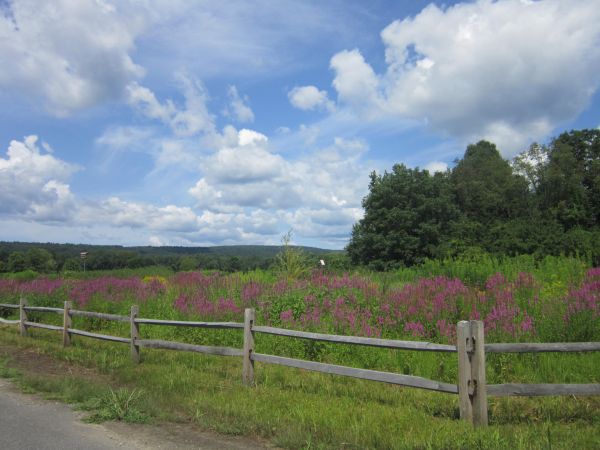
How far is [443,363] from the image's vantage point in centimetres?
741

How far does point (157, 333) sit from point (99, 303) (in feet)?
15.2

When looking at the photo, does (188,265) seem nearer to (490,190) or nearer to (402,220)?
(402,220)

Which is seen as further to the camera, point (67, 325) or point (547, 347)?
point (67, 325)

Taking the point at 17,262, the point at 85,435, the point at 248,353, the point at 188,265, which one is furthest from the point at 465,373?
the point at 17,262

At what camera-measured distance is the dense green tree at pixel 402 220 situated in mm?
39000

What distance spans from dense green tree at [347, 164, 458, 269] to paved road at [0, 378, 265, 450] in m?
33.7

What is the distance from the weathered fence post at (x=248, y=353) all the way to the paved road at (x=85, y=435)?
1958 mm

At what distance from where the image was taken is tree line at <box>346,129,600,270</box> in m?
34.6

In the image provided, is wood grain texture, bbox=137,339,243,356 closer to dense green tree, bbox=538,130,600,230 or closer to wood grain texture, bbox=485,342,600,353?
wood grain texture, bbox=485,342,600,353

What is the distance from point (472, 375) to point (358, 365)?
2999 millimetres

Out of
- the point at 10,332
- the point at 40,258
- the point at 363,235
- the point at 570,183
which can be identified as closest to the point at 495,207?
the point at 570,183

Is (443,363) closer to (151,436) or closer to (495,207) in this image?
(151,436)

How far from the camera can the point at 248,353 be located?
302 inches

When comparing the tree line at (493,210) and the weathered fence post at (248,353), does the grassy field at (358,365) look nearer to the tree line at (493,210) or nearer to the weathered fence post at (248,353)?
the weathered fence post at (248,353)
